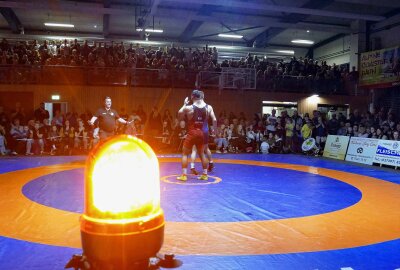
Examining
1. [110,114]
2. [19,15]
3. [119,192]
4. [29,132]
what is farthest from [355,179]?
[19,15]

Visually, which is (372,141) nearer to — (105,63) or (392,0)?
(392,0)

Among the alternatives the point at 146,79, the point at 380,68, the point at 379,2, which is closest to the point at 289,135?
the point at 146,79

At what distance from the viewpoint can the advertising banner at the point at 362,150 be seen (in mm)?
12719

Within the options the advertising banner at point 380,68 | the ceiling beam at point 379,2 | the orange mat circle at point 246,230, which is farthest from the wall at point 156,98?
A: the orange mat circle at point 246,230

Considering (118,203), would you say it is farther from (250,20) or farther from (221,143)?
(250,20)

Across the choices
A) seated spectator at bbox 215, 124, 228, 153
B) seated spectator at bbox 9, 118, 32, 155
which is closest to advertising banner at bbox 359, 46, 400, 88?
seated spectator at bbox 215, 124, 228, 153

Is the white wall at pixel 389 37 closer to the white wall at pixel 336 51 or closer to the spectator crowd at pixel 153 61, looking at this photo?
the spectator crowd at pixel 153 61

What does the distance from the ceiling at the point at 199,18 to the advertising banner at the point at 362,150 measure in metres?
8.82

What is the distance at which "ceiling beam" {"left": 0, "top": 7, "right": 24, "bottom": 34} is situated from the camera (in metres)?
20.4

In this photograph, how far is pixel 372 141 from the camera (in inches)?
508

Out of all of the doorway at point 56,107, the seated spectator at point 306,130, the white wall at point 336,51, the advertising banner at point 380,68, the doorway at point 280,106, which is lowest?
the seated spectator at point 306,130

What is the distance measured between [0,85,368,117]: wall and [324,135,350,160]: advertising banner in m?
6.77

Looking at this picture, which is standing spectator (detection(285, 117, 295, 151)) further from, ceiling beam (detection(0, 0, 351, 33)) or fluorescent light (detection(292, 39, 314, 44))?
fluorescent light (detection(292, 39, 314, 44))

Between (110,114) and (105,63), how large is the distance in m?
9.42
